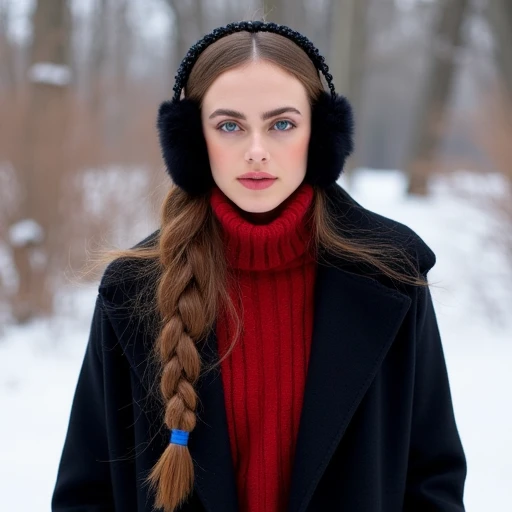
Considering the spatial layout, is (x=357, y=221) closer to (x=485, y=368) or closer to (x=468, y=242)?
(x=485, y=368)

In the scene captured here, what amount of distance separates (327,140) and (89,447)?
1.15 meters

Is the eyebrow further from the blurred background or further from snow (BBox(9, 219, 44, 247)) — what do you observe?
snow (BBox(9, 219, 44, 247))

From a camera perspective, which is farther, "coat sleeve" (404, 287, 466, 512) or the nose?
"coat sleeve" (404, 287, 466, 512)

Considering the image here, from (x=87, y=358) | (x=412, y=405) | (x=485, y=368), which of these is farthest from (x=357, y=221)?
(x=485, y=368)

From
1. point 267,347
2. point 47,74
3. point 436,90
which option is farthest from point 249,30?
point 436,90

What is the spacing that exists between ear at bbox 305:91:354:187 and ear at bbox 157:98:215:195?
1.01 ft

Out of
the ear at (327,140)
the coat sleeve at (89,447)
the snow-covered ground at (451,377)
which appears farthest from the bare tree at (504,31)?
the coat sleeve at (89,447)

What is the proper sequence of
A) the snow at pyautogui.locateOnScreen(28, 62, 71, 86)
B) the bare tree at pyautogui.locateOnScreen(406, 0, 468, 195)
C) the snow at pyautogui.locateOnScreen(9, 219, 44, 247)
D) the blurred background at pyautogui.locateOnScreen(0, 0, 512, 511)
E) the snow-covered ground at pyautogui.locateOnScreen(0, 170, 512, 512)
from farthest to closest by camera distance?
1. the bare tree at pyautogui.locateOnScreen(406, 0, 468, 195)
2. the snow at pyautogui.locateOnScreen(28, 62, 71, 86)
3. the snow at pyautogui.locateOnScreen(9, 219, 44, 247)
4. the blurred background at pyautogui.locateOnScreen(0, 0, 512, 511)
5. the snow-covered ground at pyautogui.locateOnScreen(0, 170, 512, 512)

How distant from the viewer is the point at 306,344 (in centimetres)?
187

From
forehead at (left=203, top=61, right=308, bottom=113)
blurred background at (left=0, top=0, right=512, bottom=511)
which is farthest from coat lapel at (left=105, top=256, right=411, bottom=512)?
blurred background at (left=0, top=0, right=512, bottom=511)

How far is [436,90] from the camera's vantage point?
13836 millimetres

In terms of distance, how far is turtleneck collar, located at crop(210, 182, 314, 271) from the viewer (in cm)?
181

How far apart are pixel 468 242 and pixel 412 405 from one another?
730cm

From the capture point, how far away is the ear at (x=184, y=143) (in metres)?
1.81
